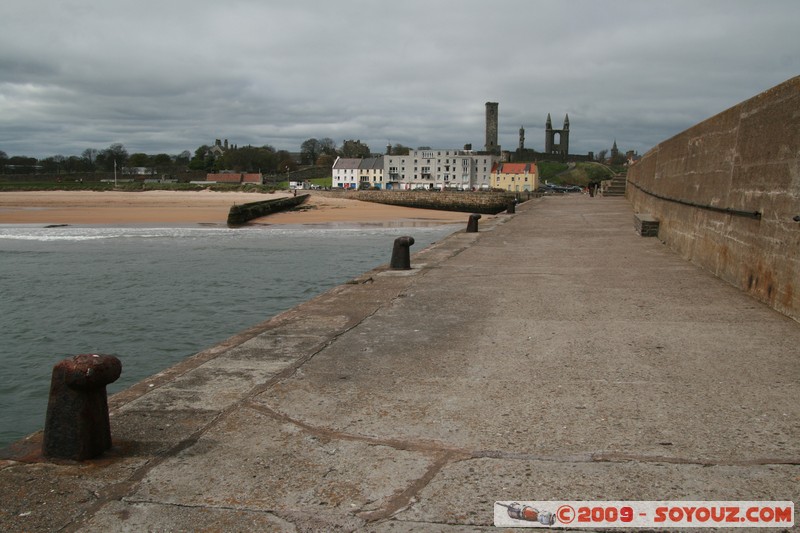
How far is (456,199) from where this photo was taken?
218 feet

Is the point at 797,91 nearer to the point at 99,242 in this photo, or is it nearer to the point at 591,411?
the point at 591,411

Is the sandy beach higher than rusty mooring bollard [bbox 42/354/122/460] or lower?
lower

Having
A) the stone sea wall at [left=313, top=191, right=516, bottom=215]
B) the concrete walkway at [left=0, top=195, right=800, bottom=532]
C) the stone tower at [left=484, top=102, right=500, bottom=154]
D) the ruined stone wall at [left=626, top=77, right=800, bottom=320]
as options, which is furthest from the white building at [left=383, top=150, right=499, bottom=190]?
the concrete walkway at [left=0, top=195, right=800, bottom=532]

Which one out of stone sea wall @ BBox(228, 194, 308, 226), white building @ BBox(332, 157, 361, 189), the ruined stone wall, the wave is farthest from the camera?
white building @ BBox(332, 157, 361, 189)

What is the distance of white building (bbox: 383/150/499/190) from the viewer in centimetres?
12214

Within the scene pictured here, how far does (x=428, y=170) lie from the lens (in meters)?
124

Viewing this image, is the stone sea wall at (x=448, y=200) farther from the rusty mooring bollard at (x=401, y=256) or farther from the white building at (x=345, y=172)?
the rusty mooring bollard at (x=401, y=256)

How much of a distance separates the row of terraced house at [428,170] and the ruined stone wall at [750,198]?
4407 inches

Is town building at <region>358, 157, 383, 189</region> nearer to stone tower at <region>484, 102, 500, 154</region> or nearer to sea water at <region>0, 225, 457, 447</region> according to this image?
stone tower at <region>484, 102, 500, 154</region>

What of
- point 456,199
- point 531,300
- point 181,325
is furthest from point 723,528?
point 456,199

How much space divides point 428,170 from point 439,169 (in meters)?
2.18

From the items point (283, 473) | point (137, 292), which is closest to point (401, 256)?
point (137, 292)

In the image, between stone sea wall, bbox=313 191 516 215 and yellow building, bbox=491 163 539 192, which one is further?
yellow building, bbox=491 163 539 192

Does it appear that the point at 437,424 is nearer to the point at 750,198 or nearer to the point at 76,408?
the point at 76,408
